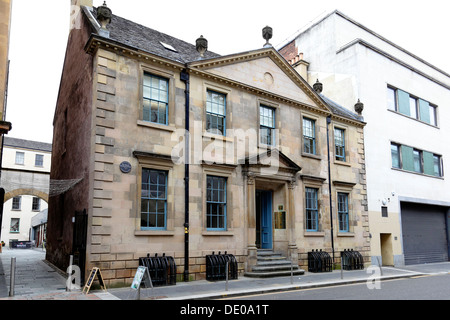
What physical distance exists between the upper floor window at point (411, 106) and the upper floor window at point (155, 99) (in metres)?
15.9

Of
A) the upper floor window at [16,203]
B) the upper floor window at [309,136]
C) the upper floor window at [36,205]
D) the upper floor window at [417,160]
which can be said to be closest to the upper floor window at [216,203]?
the upper floor window at [309,136]

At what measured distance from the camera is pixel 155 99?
13.5 metres

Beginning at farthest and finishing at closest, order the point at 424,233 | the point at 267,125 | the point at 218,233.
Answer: the point at 424,233
the point at 267,125
the point at 218,233

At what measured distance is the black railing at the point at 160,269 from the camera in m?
11.8

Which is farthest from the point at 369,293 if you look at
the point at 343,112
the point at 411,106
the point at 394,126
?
the point at 411,106

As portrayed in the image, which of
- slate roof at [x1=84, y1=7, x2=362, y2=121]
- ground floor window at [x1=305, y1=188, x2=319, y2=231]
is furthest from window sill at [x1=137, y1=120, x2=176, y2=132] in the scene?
ground floor window at [x1=305, y1=188, x2=319, y2=231]

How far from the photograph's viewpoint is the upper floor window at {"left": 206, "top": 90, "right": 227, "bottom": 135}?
1491 cm

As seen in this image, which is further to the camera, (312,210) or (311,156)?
(311,156)

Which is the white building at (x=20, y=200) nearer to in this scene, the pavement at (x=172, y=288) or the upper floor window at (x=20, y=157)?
the upper floor window at (x=20, y=157)

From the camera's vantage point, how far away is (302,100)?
18.4 metres

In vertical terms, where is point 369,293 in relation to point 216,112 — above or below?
below

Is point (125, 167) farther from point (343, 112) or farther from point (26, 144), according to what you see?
point (26, 144)

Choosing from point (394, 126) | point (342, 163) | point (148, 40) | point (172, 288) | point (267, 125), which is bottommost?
point (172, 288)

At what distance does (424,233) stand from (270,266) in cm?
1450
